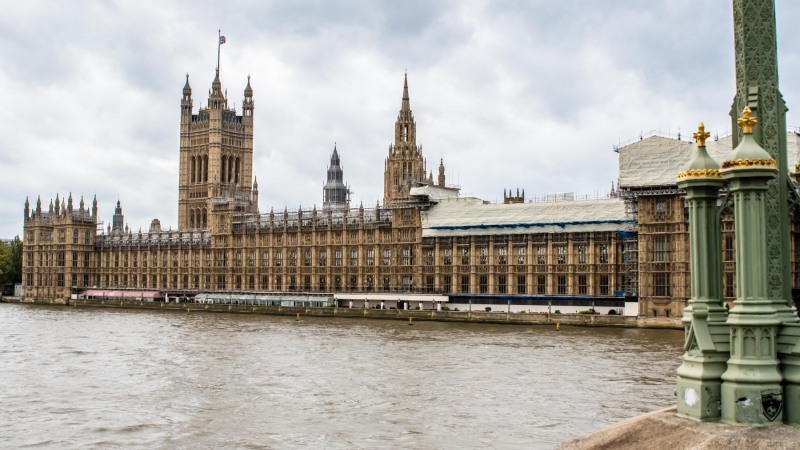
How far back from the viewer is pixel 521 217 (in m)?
108

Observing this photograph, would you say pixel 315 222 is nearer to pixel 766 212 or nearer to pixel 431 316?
pixel 431 316

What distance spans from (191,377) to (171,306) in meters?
88.4

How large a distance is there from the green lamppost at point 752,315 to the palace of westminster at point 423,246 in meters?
50.6

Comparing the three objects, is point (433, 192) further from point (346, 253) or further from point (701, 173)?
point (701, 173)

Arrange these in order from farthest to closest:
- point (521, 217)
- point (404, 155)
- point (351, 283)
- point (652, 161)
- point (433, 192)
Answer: point (404, 155)
point (351, 283)
point (433, 192)
point (521, 217)
point (652, 161)

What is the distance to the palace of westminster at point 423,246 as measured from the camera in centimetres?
8994

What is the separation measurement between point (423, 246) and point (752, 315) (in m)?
99.3

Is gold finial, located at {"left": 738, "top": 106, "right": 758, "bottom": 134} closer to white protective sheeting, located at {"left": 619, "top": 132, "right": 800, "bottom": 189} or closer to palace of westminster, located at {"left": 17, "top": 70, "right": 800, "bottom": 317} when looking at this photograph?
palace of westminster, located at {"left": 17, "top": 70, "right": 800, "bottom": 317}

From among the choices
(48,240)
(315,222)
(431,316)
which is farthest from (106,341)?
(48,240)

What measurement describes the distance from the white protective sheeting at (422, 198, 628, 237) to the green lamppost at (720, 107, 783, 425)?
83169mm

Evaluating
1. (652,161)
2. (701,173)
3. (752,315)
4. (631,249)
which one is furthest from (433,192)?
(752,315)

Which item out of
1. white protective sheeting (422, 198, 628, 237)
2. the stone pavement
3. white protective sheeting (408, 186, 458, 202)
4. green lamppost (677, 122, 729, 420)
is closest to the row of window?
white protective sheeting (422, 198, 628, 237)

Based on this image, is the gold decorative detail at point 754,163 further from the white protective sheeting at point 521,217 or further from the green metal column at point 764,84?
the white protective sheeting at point 521,217

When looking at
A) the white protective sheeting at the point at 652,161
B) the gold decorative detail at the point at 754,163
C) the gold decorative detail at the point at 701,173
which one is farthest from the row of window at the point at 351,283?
the gold decorative detail at the point at 754,163
